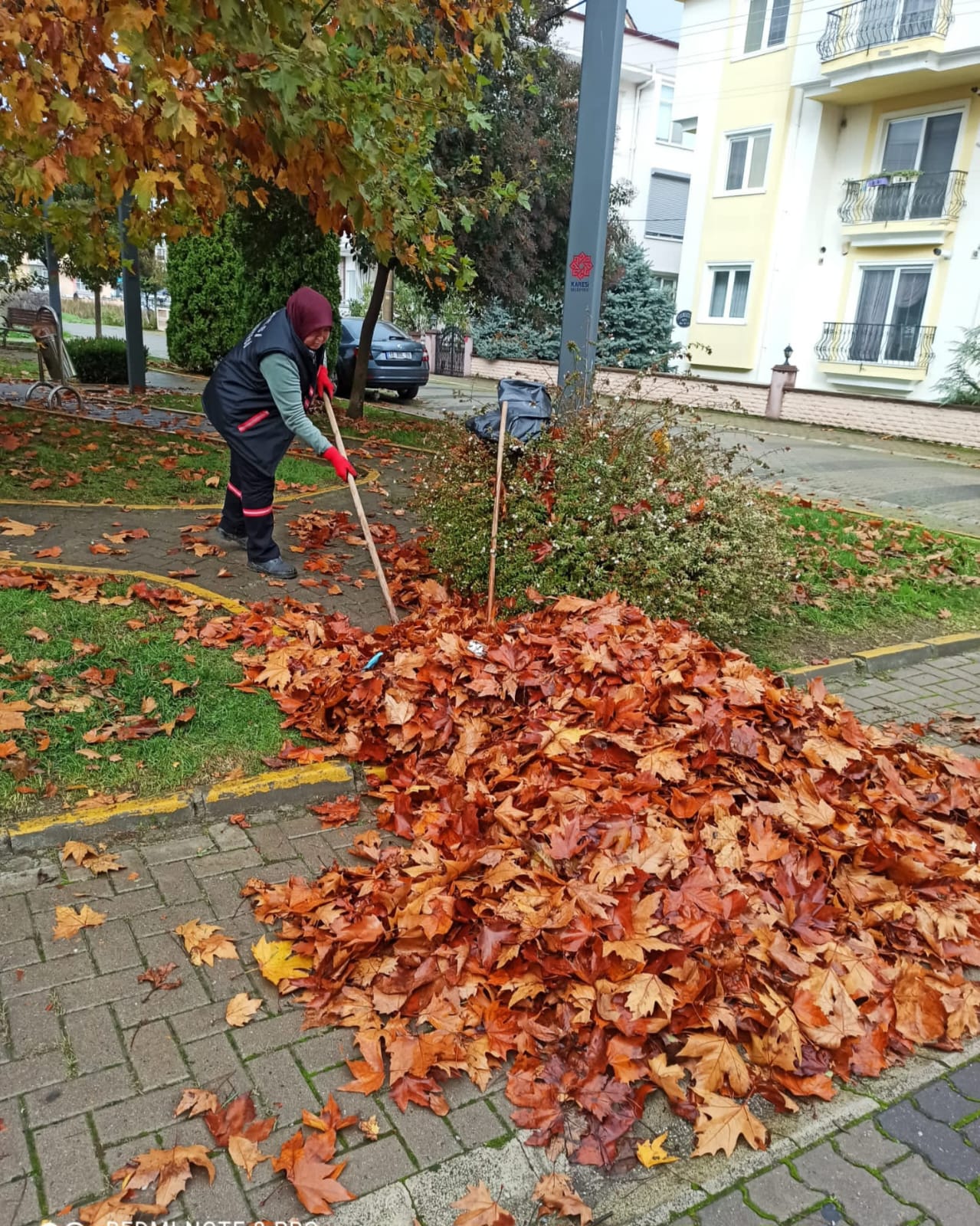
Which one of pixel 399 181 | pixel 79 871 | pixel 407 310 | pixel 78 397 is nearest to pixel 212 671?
pixel 79 871

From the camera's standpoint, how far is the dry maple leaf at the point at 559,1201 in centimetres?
209

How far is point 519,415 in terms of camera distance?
532 centimetres

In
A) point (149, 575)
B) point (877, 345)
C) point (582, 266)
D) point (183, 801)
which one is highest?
point (582, 266)

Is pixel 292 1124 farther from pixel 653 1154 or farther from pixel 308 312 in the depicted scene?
pixel 308 312

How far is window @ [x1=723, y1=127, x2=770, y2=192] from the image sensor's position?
23.9m

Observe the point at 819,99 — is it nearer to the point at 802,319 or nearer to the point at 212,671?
the point at 802,319

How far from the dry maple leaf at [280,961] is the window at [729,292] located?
2469cm

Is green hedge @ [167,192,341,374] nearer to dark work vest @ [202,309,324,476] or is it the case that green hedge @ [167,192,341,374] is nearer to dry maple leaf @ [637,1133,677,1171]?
dark work vest @ [202,309,324,476]

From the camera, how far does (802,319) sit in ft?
78.0

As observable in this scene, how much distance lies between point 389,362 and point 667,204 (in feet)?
75.0

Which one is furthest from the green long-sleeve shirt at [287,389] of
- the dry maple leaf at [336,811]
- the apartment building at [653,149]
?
the apartment building at [653,149]

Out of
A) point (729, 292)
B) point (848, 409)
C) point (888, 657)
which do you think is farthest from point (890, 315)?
point (888, 657)

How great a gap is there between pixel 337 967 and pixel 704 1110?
3.58ft

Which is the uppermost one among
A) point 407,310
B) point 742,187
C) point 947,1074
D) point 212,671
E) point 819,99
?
point 819,99
